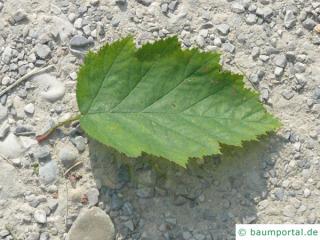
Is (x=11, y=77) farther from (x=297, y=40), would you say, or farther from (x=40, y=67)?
(x=297, y=40)

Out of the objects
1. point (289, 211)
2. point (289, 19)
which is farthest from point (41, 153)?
point (289, 19)

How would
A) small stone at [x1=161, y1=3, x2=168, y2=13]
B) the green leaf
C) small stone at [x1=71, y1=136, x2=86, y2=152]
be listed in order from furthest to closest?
small stone at [x1=161, y1=3, x2=168, y2=13] → small stone at [x1=71, y1=136, x2=86, y2=152] → the green leaf

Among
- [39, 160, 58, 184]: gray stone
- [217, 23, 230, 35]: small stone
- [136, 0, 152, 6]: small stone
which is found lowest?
[39, 160, 58, 184]: gray stone

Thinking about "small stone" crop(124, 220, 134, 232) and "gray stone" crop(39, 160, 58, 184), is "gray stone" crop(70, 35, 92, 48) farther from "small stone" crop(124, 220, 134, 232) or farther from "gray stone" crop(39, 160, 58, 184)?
"small stone" crop(124, 220, 134, 232)

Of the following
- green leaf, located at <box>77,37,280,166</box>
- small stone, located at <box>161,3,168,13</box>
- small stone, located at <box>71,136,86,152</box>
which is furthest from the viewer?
small stone, located at <box>161,3,168,13</box>

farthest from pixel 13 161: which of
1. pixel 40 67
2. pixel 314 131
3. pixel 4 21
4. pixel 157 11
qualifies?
pixel 314 131

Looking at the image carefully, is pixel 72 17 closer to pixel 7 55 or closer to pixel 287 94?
pixel 7 55

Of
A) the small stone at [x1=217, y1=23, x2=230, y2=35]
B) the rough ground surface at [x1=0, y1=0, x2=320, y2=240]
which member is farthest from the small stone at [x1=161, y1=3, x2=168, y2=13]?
the small stone at [x1=217, y1=23, x2=230, y2=35]
